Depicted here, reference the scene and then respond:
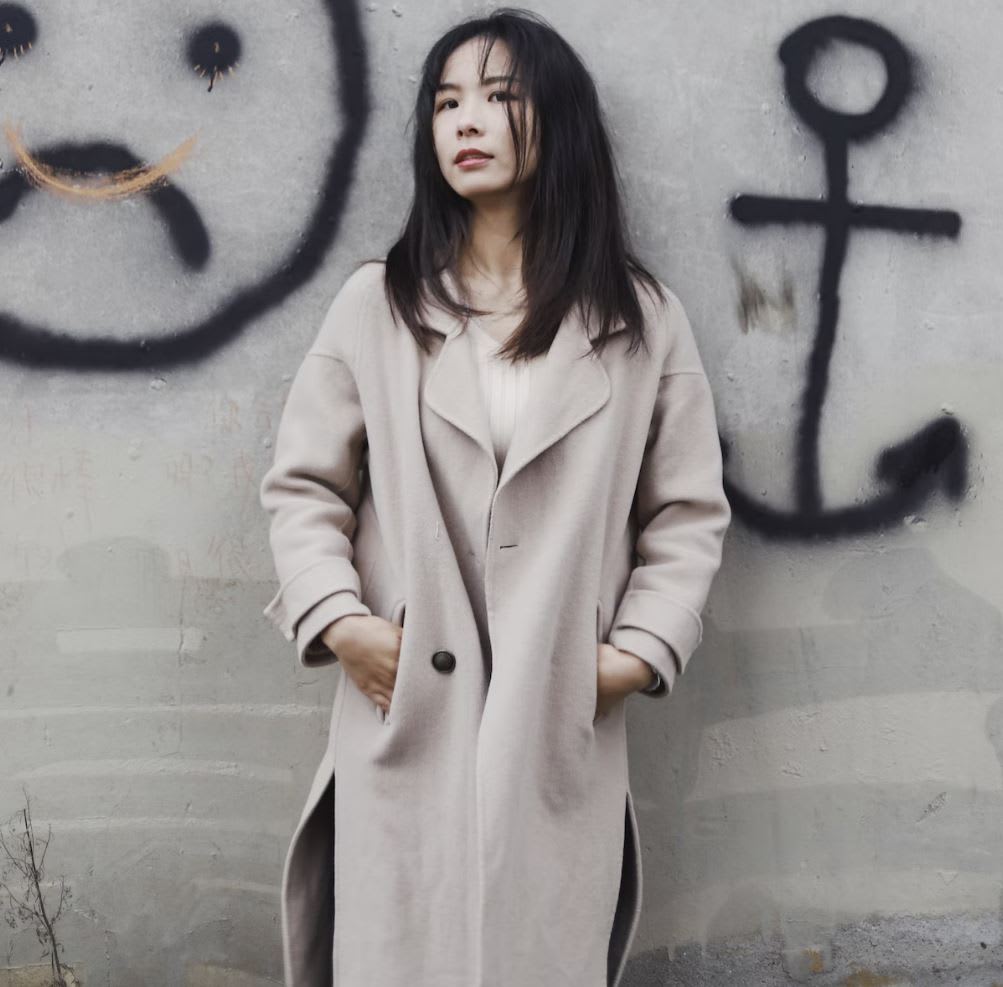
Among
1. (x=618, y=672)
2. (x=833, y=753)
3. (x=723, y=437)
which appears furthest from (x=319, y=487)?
(x=833, y=753)

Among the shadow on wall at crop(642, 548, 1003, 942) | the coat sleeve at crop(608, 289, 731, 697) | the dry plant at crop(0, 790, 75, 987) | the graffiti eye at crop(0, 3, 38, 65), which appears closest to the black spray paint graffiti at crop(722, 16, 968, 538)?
the shadow on wall at crop(642, 548, 1003, 942)

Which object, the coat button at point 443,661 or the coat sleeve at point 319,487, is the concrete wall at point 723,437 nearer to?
the coat sleeve at point 319,487

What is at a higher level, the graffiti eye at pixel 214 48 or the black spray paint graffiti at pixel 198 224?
the graffiti eye at pixel 214 48

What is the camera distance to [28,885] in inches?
94.8

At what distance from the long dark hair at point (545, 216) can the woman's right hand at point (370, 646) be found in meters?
0.46

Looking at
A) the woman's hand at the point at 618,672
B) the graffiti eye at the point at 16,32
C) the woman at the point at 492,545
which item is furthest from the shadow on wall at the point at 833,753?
the graffiti eye at the point at 16,32

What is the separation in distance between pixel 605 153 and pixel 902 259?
707 mm

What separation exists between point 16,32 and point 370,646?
4.51 ft

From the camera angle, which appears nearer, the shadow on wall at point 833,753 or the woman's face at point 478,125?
the woman's face at point 478,125

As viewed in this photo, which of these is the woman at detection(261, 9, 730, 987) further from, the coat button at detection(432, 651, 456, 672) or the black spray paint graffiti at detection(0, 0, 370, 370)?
the black spray paint graffiti at detection(0, 0, 370, 370)

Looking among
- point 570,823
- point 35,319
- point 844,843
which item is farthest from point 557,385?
point 844,843

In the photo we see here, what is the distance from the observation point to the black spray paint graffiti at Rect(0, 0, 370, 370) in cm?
228

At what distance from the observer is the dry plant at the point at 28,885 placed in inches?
94.5

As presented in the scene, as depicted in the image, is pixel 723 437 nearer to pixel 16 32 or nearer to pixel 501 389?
pixel 501 389
